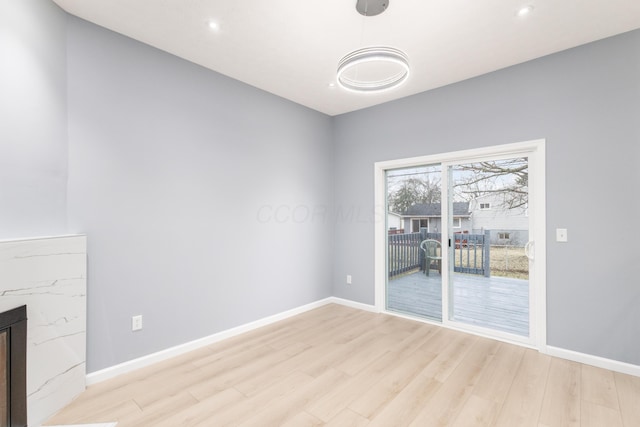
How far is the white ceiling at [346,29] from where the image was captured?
7.04ft

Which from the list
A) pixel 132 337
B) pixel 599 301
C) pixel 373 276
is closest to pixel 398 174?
pixel 373 276

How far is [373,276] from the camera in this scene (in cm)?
411

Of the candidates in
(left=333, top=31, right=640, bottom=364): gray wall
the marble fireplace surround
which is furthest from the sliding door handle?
the marble fireplace surround

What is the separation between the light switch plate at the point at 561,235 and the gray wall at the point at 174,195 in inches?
114

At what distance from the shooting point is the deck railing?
3.37m

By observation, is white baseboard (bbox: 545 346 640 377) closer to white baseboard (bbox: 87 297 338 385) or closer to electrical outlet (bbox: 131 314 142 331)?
white baseboard (bbox: 87 297 338 385)

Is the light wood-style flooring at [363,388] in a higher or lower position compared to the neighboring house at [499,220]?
lower

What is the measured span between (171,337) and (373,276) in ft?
8.50

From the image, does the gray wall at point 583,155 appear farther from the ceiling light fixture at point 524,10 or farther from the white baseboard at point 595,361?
the ceiling light fixture at point 524,10

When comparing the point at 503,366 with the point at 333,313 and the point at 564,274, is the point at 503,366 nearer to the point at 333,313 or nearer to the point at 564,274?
the point at 564,274

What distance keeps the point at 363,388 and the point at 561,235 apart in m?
2.33

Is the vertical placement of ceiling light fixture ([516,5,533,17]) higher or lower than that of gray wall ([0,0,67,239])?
higher

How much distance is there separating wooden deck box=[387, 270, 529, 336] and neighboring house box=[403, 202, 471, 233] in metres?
0.59

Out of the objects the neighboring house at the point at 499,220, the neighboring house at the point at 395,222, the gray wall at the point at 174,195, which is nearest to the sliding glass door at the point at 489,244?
the neighboring house at the point at 499,220
